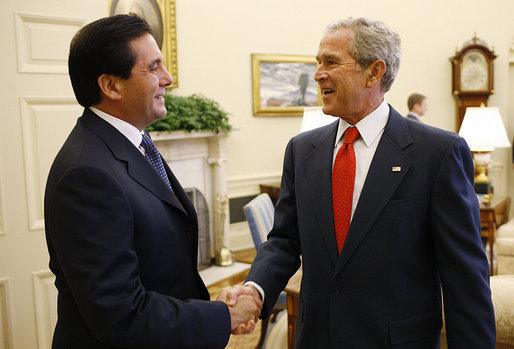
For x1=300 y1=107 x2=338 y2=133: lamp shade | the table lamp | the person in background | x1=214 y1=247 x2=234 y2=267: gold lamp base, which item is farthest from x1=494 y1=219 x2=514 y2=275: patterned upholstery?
the person in background

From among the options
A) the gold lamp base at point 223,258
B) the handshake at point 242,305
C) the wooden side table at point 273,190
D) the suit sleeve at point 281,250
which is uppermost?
the suit sleeve at point 281,250

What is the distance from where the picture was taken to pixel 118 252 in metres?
1.18

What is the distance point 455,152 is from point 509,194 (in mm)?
7308

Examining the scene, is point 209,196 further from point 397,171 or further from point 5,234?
point 397,171

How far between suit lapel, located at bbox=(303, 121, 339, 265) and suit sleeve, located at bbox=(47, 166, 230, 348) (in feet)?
1.68

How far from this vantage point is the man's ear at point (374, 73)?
153cm

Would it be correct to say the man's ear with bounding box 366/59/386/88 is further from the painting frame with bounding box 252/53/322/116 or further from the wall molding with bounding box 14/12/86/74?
the painting frame with bounding box 252/53/322/116

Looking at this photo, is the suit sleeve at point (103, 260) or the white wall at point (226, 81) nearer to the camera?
the suit sleeve at point (103, 260)

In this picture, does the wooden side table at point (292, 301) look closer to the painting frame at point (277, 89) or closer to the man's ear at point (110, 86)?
the man's ear at point (110, 86)

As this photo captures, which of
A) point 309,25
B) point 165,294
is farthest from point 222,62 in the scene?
point 165,294

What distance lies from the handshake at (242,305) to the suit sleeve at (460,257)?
595mm

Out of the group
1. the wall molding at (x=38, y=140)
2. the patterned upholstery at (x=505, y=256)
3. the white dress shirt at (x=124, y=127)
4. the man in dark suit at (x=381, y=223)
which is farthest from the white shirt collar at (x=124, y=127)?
the patterned upholstery at (x=505, y=256)

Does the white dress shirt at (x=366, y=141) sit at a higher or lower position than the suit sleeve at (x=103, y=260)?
higher

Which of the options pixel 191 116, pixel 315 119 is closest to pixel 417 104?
pixel 191 116
